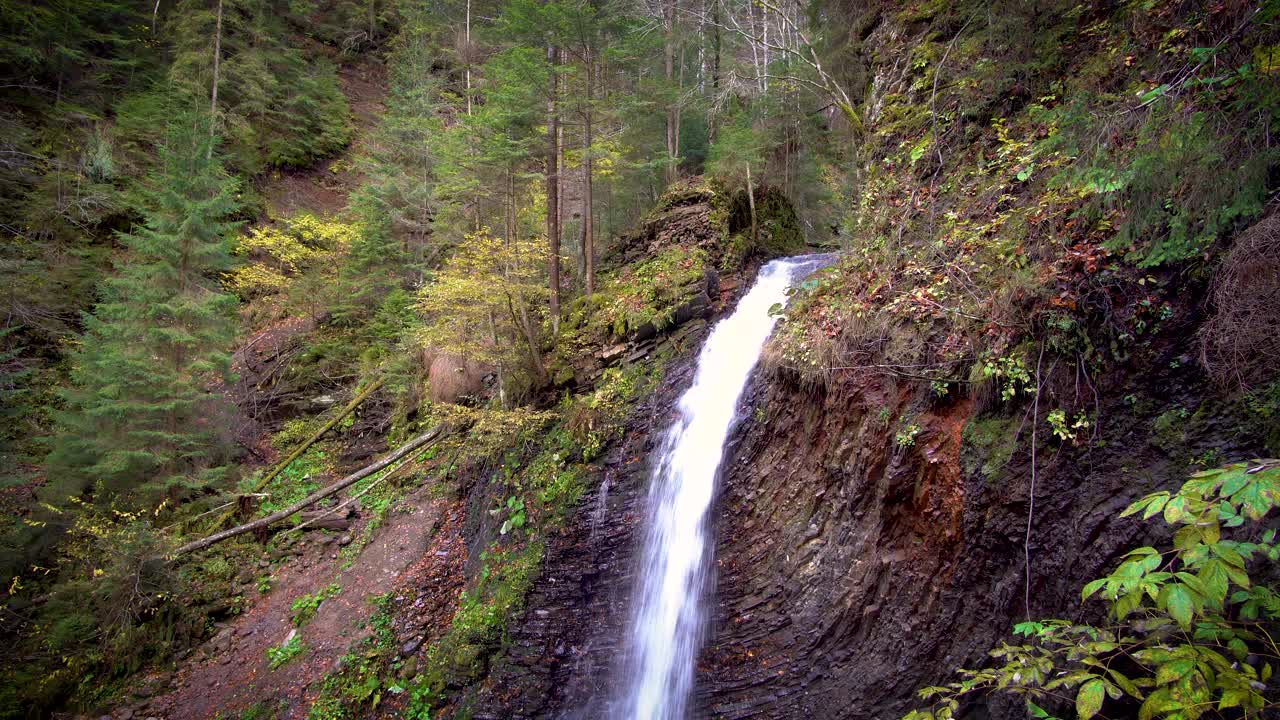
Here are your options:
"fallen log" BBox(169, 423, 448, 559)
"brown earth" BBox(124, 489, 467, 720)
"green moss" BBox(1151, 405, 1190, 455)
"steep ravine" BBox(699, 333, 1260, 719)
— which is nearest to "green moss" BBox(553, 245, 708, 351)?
"steep ravine" BBox(699, 333, 1260, 719)

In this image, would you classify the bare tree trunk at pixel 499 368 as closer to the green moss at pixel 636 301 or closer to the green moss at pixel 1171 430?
the green moss at pixel 636 301

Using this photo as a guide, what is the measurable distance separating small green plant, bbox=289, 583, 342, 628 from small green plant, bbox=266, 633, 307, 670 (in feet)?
1.10

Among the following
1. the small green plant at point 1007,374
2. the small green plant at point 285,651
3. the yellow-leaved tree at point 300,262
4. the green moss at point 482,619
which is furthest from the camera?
the yellow-leaved tree at point 300,262

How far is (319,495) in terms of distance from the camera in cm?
1190

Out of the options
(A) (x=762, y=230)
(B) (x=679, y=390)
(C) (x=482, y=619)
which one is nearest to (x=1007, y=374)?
(B) (x=679, y=390)

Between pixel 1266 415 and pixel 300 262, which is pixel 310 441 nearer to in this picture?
pixel 300 262

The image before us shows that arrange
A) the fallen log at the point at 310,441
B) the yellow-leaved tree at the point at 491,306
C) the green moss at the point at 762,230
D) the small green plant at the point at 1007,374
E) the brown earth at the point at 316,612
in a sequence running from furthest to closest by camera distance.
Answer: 1. the fallen log at the point at 310,441
2. the green moss at the point at 762,230
3. the yellow-leaved tree at the point at 491,306
4. the brown earth at the point at 316,612
5. the small green plant at the point at 1007,374

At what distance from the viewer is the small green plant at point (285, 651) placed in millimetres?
8586

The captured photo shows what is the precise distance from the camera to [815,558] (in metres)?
5.49

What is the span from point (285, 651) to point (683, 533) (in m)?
7.63

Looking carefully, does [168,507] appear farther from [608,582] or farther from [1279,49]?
[1279,49]

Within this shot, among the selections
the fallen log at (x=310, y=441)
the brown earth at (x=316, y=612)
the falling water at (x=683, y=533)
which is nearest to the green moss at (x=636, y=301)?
the falling water at (x=683, y=533)

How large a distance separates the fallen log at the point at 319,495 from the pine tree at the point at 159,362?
1279 millimetres

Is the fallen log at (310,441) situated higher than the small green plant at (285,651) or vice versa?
the fallen log at (310,441)
